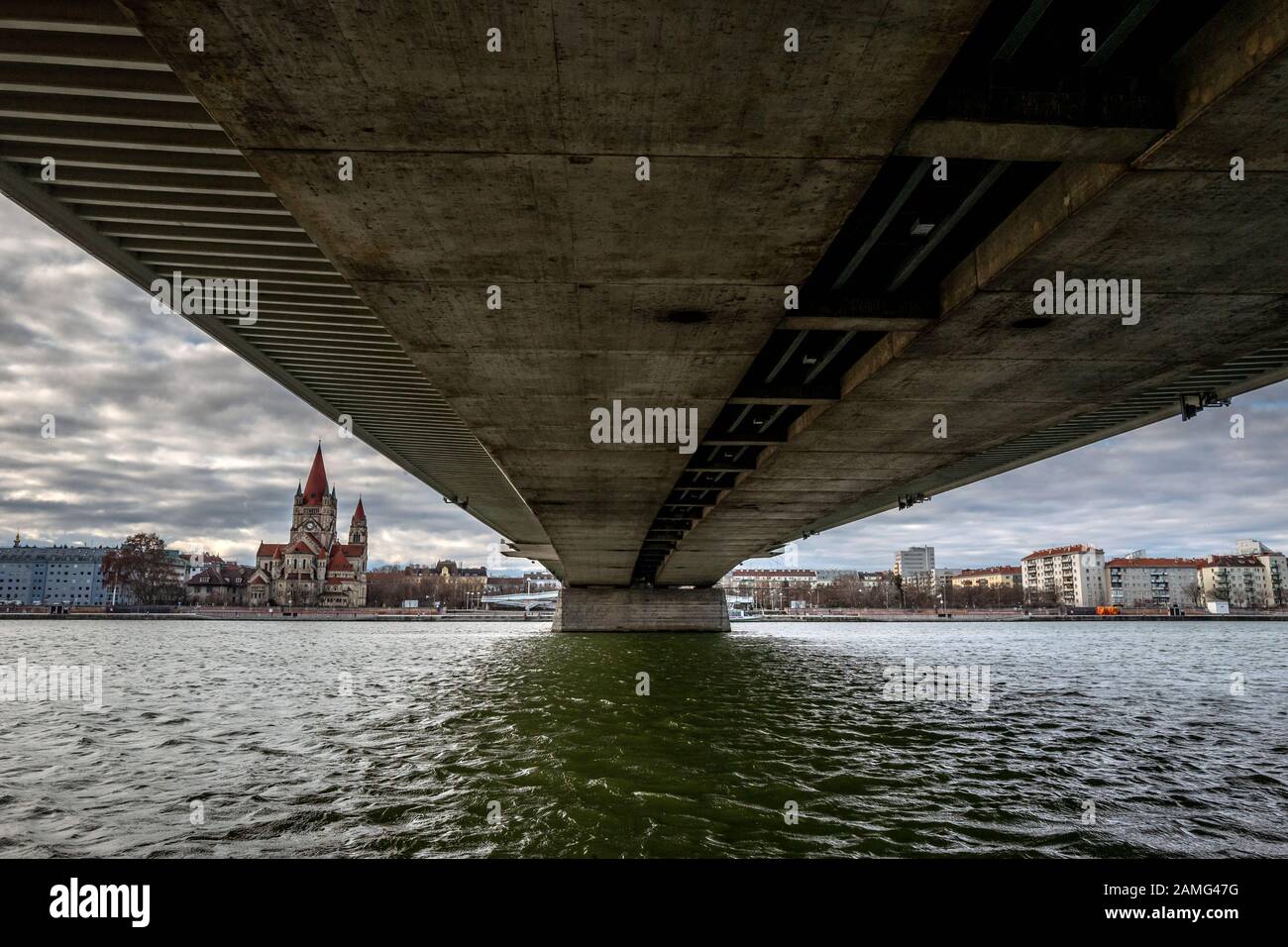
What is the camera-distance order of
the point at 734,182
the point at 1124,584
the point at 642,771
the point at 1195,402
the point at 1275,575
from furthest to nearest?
1. the point at 1124,584
2. the point at 1275,575
3. the point at 1195,402
4. the point at 642,771
5. the point at 734,182

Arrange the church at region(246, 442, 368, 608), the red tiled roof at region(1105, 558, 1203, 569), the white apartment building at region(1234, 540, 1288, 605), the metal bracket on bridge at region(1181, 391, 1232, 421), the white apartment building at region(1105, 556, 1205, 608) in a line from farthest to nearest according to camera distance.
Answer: the red tiled roof at region(1105, 558, 1203, 569) → the white apartment building at region(1105, 556, 1205, 608) → the white apartment building at region(1234, 540, 1288, 605) → the church at region(246, 442, 368, 608) → the metal bracket on bridge at region(1181, 391, 1232, 421)

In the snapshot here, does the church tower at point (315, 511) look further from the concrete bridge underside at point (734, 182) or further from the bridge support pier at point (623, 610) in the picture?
the concrete bridge underside at point (734, 182)

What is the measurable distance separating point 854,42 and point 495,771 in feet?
28.4

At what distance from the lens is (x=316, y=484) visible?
499ft

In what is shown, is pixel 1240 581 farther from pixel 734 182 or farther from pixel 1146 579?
pixel 734 182

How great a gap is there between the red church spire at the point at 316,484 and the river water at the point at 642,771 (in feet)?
456

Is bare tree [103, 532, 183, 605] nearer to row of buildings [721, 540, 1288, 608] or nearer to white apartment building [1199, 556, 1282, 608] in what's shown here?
row of buildings [721, 540, 1288, 608]

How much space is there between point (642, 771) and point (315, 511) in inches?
6053

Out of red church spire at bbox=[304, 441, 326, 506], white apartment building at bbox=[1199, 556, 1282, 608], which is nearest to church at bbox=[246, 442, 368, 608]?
red church spire at bbox=[304, 441, 326, 506]

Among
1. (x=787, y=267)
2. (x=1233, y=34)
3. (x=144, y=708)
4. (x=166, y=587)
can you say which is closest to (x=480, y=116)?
(x=787, y=267)

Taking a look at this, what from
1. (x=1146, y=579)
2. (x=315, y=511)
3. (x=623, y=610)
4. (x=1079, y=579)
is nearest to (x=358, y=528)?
(x=315, y=511)

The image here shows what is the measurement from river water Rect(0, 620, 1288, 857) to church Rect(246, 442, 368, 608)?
12942 cm

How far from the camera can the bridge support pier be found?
167ft
